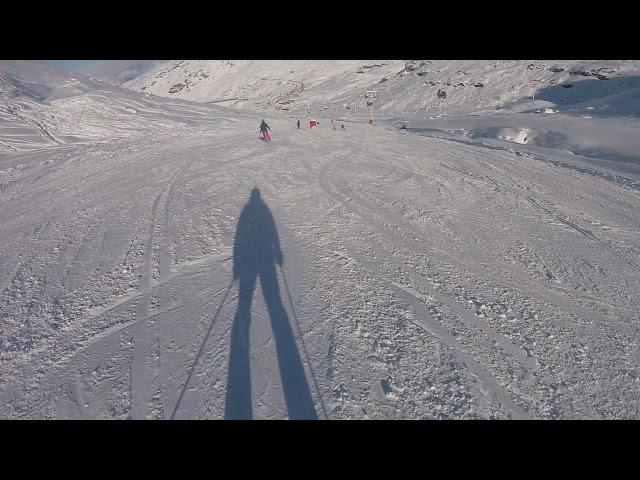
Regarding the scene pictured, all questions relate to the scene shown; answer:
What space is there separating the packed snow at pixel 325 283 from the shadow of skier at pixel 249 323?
0.03m

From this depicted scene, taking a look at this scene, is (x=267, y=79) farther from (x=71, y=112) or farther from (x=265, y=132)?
(x=265, y=132)

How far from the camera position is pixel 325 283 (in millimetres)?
5617

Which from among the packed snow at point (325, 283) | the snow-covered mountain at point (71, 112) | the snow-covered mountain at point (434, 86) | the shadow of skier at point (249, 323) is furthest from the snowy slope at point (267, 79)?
the shadow of skier at point (249, 323)

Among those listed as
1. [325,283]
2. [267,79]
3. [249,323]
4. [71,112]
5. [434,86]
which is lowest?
[249,323]

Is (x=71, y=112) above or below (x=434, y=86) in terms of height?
below

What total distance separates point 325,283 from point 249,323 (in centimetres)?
144

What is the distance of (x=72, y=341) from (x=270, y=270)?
3007 millimetres

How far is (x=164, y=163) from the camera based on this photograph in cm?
1270

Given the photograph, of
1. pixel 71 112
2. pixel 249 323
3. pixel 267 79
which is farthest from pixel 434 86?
pixel 267 79

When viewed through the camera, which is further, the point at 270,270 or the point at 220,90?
the point at 220,90

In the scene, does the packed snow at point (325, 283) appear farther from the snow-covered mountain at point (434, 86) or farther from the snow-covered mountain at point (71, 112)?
the snow-covered mountain at point (434, 86)

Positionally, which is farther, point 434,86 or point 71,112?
point 434,86

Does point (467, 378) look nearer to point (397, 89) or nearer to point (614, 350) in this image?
point (614, 350)

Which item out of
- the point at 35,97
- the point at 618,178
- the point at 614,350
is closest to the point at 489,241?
the point at 614,350
